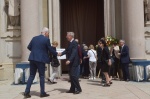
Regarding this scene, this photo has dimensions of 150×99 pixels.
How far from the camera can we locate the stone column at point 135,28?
33.2ft

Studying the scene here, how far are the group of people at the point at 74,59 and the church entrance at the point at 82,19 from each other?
2.95 m

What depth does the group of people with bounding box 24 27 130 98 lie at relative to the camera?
6918 mm

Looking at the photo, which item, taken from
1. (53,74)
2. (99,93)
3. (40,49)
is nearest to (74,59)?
A: (40,49)

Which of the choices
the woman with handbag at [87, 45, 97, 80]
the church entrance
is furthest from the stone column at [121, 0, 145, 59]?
the church entrance

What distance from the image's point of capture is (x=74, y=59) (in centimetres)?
721

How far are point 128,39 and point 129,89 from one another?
9.23 feet

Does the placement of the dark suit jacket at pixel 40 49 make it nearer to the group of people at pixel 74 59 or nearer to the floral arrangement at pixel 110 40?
the group of people at pixel 74 59

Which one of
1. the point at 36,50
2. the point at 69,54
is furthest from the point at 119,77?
the point at 36,50

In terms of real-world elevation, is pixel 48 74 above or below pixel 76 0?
below

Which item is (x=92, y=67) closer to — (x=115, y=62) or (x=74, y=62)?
(x=115, y=62)

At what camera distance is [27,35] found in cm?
1015

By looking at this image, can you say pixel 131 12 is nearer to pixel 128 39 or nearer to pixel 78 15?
pixel 128 39

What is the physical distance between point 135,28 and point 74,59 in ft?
12.6

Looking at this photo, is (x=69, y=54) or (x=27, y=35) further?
(x=27, y=35)
